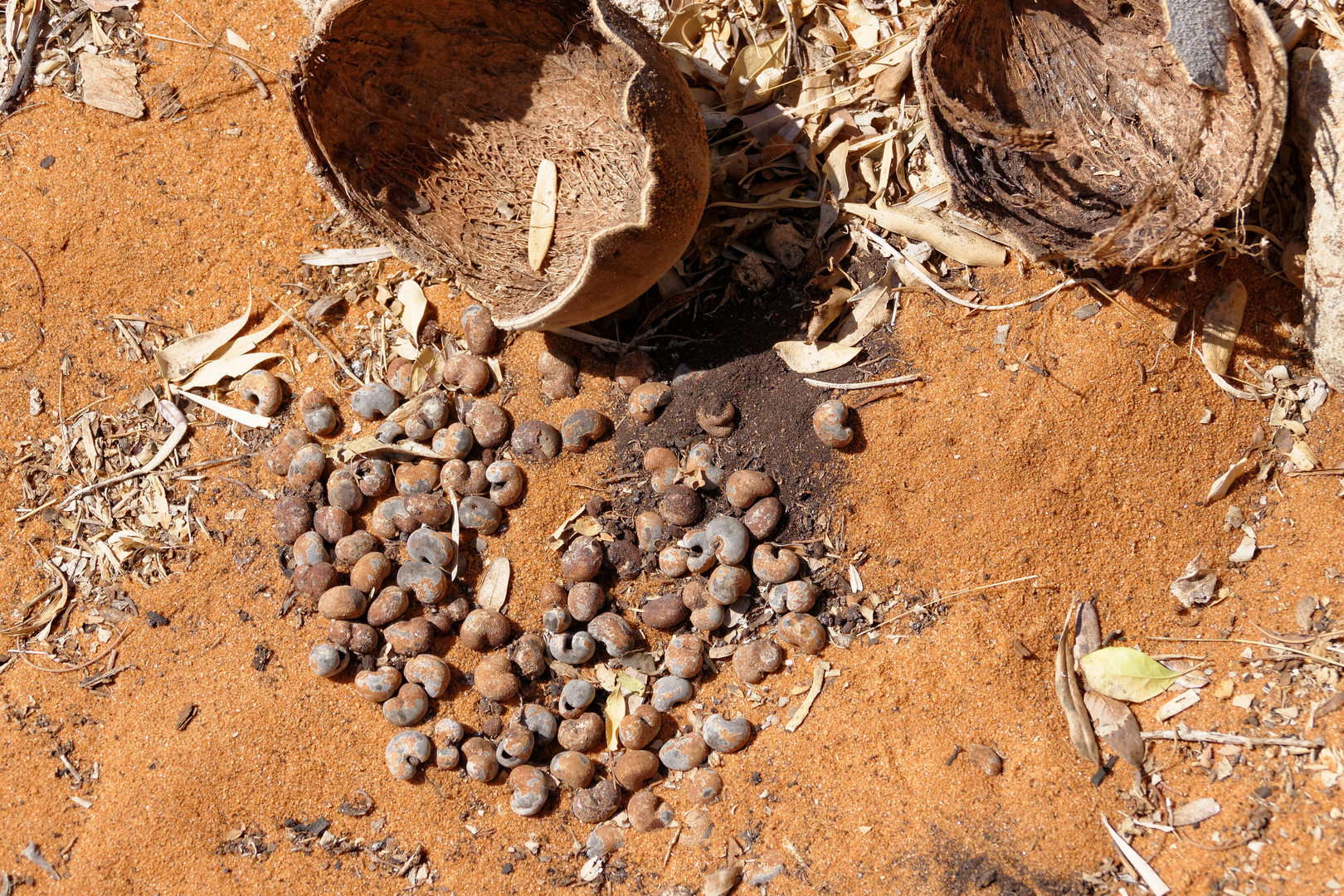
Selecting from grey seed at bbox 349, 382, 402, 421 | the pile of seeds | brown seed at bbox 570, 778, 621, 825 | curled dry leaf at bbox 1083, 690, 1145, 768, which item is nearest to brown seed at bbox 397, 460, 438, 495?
the pile of seeds

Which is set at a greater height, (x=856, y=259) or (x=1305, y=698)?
(x=856, y=259)

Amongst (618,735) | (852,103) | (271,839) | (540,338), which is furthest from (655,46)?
(271,839)

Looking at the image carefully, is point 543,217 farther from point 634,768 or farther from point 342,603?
point 634,768

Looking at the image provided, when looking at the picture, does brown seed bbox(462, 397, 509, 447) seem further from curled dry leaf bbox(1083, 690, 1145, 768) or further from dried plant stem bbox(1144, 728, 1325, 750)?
dried plant stem bbox(1144, 728, 1325, 750)

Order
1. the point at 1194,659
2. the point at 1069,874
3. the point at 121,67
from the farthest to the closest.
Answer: the point at 121,67 < the point at 1194,659 < the point at 1069,874

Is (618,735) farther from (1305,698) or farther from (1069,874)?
(1305,698)

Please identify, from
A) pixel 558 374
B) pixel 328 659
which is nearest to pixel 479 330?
pixel 558 374
